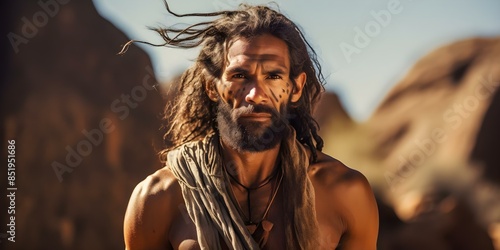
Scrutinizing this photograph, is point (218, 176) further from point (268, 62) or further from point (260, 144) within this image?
point (268, 62)

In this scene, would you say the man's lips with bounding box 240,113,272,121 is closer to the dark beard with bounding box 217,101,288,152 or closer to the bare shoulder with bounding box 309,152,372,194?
the dark beard with bounding box 217,101,288,152

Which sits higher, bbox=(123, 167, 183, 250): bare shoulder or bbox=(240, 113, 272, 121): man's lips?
bbox=(240, 113, 272, 121): man's lips

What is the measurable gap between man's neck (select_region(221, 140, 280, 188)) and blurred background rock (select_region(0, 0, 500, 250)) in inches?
206

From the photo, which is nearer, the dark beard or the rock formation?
the dark beard

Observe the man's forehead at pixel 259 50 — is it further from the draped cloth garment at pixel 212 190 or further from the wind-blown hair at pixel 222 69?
the draped cloth garment at pixel 212 190

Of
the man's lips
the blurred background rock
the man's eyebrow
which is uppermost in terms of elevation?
the man's eyebrow

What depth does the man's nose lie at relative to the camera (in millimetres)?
2992

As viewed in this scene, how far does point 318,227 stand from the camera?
10.2 feet

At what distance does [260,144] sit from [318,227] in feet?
1.46

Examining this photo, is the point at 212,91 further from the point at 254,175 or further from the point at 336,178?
the point at 336,178

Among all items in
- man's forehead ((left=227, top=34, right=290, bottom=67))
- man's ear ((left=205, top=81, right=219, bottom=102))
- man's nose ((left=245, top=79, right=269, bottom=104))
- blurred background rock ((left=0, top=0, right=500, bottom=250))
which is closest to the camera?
man's nose ((left=245, top=79, right=269, bottom=104))

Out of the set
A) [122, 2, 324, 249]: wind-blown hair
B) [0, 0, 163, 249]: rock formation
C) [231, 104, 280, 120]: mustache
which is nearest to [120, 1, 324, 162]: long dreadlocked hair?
[122, 2, 324, 249]: wind-blown hair

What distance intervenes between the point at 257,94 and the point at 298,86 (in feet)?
1.14

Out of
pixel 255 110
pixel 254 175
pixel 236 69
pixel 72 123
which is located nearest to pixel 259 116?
pixel 255 110
